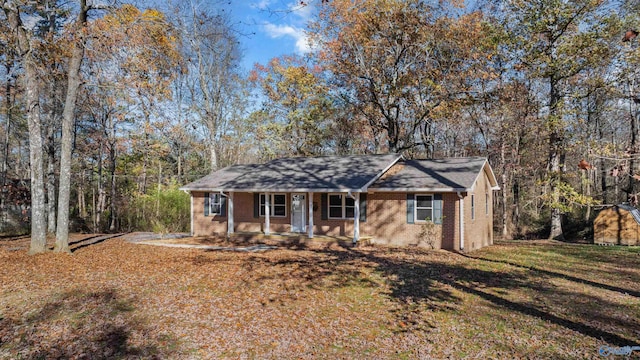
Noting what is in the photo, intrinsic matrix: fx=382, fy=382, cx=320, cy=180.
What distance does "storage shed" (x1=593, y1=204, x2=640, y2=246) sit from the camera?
55.1ft

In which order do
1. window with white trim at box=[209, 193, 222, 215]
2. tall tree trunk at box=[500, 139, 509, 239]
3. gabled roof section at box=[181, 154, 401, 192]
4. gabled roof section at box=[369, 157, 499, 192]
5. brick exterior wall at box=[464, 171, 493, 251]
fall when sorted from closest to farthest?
gabled roof section at box=[369, 157, 499, 192] < brick exterior wall at box=[464, 171, 493, 251] < gabled roof section at box=[181, 154, 401, 192] < window with white trim at box=[209, 193, 222, 215] < tall tree trunk at box=[500, 139, 509, 239]

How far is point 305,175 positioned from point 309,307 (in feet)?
34.0

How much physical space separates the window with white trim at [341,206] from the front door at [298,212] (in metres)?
1.32

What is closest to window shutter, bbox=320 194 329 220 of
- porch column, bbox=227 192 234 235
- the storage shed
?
porch column, bbox=227 192 234 235

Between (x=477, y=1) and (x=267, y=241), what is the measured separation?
59.8 ft

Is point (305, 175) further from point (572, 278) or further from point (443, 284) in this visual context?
point (572, 278)

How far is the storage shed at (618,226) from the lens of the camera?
16797 millimetres

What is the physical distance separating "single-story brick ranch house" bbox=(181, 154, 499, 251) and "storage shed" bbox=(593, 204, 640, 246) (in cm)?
476

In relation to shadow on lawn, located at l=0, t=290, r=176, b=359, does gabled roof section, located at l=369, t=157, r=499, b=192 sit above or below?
above

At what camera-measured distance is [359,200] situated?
627 inches

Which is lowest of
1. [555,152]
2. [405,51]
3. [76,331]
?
[76,331]

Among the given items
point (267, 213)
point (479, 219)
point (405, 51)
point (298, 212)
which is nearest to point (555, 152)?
point (479, 219)

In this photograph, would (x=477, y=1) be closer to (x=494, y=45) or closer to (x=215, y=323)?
A: (x=494, y=45)

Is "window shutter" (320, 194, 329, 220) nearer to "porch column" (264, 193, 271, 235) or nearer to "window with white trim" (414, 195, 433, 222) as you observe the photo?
"porch column" (264, 193, 271, 235)
